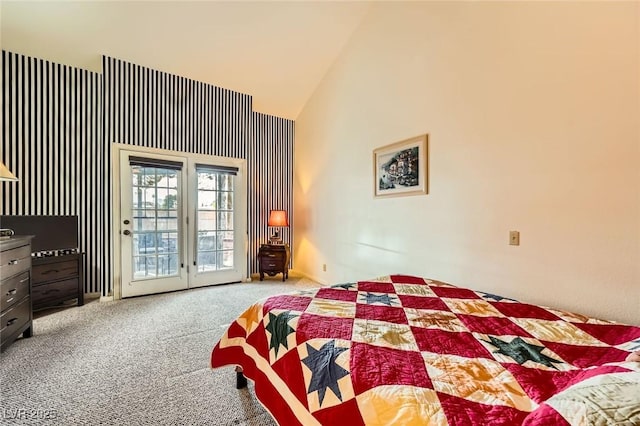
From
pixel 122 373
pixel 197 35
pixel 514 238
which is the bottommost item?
pixel 122 373

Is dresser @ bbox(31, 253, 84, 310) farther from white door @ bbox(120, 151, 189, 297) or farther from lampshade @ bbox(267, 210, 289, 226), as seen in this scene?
lampshade @ bbox(267, 210, 289, 226)

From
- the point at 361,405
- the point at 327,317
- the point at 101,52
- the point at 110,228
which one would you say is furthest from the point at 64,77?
the point at 361,405

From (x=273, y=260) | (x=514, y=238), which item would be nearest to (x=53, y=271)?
(x=273, y=260)

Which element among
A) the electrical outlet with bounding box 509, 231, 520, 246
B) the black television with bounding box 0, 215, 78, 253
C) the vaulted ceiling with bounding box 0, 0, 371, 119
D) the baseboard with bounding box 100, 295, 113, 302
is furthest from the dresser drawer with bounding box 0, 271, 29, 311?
the electrical outlet with bounding box 509, 231, 520, 246

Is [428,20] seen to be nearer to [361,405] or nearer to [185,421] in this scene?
[361,405]

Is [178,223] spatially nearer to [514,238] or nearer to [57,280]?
[57,280]

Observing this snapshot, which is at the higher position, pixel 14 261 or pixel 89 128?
pixel 89 128

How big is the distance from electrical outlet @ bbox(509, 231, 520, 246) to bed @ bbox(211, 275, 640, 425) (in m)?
0.55

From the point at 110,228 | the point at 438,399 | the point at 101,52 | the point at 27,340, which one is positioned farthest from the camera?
the point at 110,228

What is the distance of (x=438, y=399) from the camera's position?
32.0 inches

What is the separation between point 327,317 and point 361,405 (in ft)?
1.86

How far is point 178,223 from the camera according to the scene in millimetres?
3914

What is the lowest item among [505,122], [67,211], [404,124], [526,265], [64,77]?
[526,265]

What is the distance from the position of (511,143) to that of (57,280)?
470 cm
